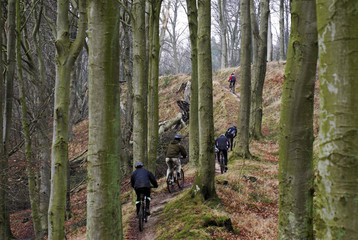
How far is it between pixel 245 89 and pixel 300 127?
31.2ft

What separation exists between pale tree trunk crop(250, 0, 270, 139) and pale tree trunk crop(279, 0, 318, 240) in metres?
11.5

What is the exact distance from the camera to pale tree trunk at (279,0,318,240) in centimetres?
426

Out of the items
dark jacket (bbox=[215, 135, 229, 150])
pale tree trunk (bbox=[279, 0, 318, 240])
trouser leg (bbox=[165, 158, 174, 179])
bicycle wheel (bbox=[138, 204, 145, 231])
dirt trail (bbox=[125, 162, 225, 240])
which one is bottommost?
dirt trail (bbox=[125, 162, 225, 240])

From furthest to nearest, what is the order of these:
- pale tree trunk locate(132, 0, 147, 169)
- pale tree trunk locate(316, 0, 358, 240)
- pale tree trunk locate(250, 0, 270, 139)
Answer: pale tree trunk locate(250, 0, 270, 139), pale tree trunk locate(132, 0, 147, 169), pale tree trunk locate(316, 0, 358, 240)

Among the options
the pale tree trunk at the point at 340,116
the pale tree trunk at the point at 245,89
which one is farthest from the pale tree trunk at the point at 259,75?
the pale tree trunk at the point at 340,116

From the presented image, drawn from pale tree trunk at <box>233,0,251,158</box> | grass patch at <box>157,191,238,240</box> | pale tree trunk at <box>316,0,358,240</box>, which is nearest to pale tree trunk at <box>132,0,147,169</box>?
grass patch at <box>157,191,238,240</box>

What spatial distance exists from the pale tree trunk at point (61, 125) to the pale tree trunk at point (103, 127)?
→ 199cm

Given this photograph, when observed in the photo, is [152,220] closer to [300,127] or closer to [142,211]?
[142,211]

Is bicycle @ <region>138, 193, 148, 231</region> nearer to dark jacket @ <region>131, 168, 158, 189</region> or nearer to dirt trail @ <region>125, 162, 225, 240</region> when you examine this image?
dirt trail @ <region>125, 162, 225, 240</region>

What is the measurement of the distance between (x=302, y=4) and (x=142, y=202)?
623 cm

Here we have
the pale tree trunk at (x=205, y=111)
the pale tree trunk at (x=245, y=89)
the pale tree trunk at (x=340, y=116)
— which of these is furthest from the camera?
the pale tree trunk at (x=245, y=89)

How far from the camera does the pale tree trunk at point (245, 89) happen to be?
44.1 feet

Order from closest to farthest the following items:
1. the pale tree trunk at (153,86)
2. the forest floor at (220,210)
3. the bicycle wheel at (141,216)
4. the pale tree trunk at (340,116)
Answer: the pale tree trunk at (340,116) < the forest floor at (220,210) < the bicycle wheel at (141,216) < the pale tree trunk at (153,86)

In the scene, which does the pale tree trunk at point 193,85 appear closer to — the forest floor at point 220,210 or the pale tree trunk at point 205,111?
the forest floor at point 220,210
